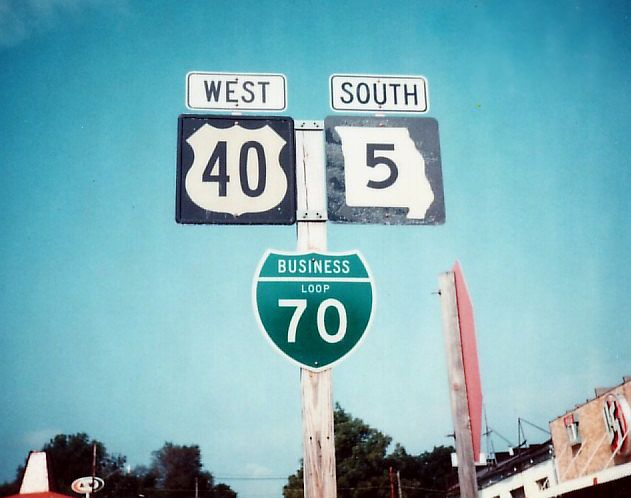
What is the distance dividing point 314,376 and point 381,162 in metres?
1.40

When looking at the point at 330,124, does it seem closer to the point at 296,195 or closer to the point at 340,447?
the point at 296,195

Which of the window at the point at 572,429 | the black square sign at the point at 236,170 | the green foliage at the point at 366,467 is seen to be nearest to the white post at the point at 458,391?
the black square sign at the point at 236,170

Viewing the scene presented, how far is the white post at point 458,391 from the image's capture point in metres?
3.31

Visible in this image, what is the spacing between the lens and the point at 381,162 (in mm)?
4008

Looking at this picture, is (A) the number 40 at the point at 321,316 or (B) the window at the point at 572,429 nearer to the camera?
(A) the number 40 at the point at 321,316

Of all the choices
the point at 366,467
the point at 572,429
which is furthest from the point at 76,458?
the point at 572,429

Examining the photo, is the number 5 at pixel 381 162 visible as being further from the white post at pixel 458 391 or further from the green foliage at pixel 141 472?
the green foliage at pixel 141 472

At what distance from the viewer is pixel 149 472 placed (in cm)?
8169

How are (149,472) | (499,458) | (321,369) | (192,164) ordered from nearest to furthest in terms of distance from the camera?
(321,369) < (192,164) < (499,458) < (149,472)

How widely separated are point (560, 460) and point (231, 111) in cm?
2305

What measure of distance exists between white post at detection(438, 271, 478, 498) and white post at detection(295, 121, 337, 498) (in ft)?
2.11

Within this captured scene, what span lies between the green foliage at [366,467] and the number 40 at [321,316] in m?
59.0

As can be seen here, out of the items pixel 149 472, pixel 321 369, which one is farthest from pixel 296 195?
pixel 149 472

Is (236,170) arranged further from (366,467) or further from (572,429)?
(366,467)
